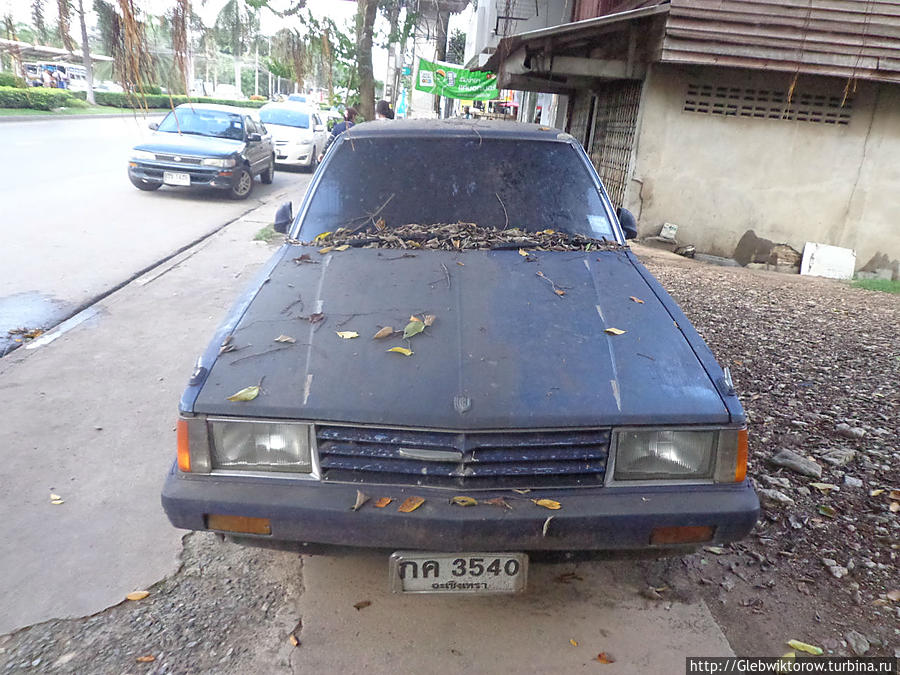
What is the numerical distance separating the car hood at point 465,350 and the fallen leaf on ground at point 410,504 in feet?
0.80

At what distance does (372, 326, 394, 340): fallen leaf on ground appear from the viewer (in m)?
2.61

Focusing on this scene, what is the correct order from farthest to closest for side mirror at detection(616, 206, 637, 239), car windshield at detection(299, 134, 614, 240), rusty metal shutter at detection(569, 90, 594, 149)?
rusty metal shutter at detection(569, 90, 594, 149)
side mirror at detection(616, 206, 637, 239)
car windshield at detection(299, 134, 614, 240)

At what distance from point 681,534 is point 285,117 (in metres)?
18.2

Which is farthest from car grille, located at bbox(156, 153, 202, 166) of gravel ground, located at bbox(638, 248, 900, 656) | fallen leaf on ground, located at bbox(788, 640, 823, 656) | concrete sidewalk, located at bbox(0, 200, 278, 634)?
fallen leaf on ground, located at bbox(788, 640, 823, 656)

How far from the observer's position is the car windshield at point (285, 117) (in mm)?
18125

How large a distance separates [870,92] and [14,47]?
10286 mm

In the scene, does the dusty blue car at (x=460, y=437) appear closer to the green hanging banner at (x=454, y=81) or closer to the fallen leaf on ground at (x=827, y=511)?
the fallen leaf on ground at (x=827, y=511)

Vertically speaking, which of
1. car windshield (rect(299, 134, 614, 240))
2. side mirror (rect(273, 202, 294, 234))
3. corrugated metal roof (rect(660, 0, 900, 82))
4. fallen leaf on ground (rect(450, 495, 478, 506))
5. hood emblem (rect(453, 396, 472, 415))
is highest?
corrugated metal roof (rect(660, 0, 900, 82))

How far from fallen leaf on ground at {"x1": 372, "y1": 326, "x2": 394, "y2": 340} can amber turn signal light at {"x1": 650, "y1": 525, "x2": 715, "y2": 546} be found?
1.21 metres

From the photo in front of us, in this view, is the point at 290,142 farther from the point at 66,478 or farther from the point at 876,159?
the point at 66,478

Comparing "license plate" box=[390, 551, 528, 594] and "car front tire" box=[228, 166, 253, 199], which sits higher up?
"license plate" box=[390, 551, 528, 594]

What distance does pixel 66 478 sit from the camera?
134 inches

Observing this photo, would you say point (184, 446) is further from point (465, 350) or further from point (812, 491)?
point (812, 491)

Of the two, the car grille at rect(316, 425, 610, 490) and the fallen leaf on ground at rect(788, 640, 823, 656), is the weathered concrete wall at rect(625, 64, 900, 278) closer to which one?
the fallen leaf on ground at rect(788, 640, 823, 656)
